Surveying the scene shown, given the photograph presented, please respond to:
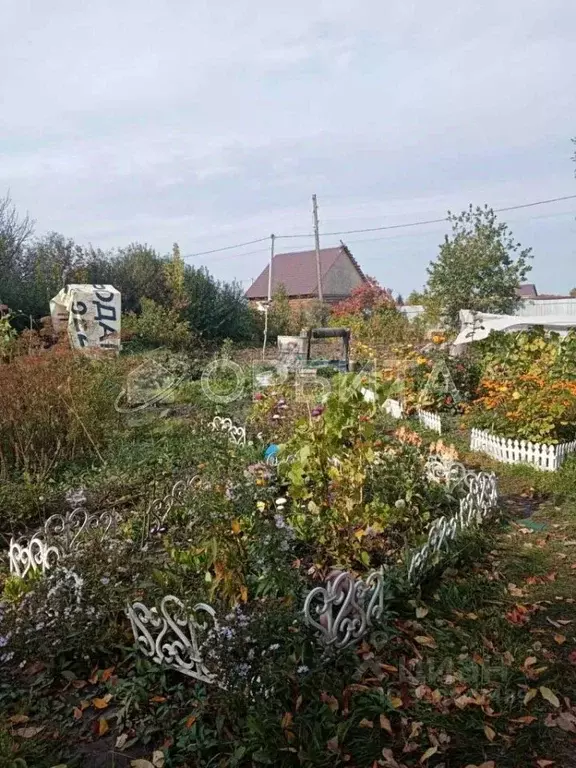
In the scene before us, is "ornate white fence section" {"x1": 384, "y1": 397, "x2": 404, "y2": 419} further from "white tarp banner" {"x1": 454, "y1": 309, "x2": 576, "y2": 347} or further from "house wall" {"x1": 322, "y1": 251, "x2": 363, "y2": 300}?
"house wall" {"x1": 322, "y1": 251, "x2": 363, "y2": 300}

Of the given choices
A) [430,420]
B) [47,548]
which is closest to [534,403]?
[430,420]

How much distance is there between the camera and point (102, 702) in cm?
260

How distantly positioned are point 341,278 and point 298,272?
3291mm

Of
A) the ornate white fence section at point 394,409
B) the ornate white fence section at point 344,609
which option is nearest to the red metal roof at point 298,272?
the ornate white fence section at point 394,409

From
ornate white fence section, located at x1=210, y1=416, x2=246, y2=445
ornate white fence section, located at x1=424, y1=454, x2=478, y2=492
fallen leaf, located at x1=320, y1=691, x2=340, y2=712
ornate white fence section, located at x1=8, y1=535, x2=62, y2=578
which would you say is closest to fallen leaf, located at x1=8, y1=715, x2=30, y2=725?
ornate white fence section, located at x1=8, y1=535, x2=62, y2=578

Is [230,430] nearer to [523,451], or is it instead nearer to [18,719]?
[523,451]

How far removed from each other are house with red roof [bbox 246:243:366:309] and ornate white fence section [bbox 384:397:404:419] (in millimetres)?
31647

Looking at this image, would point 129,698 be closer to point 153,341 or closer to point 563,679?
point 563,679

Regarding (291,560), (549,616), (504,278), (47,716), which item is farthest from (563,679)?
(504,278)

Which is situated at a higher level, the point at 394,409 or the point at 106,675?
the point at 394,409

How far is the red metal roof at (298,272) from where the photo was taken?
41.1m

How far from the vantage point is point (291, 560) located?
3.66m

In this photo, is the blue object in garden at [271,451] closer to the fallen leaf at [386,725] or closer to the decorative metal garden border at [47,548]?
the decorative metal garden border at [47,548]

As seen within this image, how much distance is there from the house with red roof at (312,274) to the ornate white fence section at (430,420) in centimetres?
3221
